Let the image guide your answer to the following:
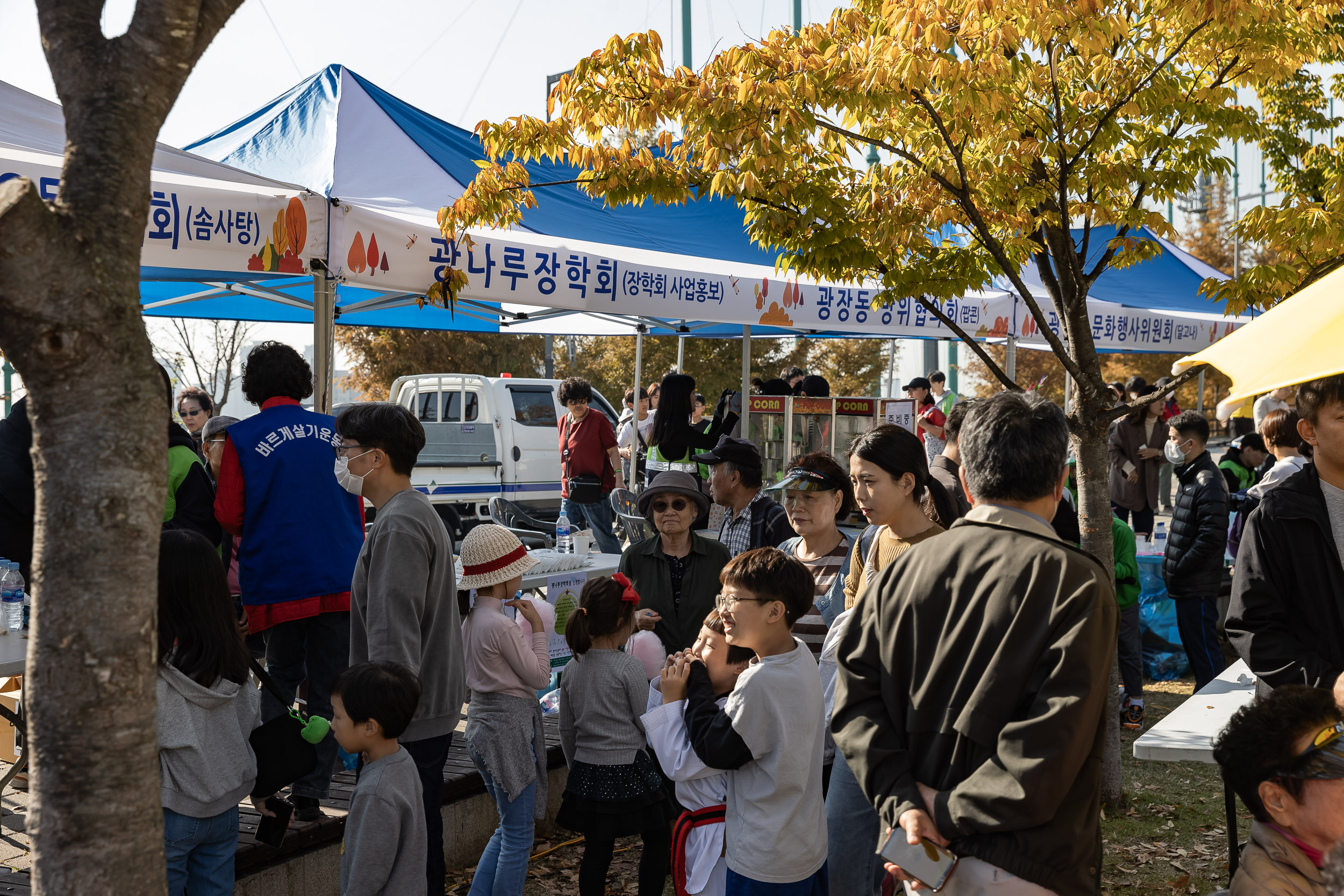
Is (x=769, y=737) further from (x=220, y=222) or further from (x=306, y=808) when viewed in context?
(x=220, y=222)

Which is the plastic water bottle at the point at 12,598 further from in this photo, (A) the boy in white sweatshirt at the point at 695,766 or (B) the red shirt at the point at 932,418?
(B) the red shirt at the point at 932,418

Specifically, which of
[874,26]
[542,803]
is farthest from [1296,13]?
[542,803]

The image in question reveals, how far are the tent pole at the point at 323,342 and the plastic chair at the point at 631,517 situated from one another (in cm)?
298

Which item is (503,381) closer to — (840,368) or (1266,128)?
(1266,128)

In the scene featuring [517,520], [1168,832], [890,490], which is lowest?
[1168,832]

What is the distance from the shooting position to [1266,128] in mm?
5809

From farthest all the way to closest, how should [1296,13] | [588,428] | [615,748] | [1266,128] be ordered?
1. [588,428]
2. [1266,128]
3. [1296,13]
4. [615,748]

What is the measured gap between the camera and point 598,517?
1118 centimetres

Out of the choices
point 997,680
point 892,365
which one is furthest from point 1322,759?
point 892,365

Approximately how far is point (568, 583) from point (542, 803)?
7.27 feet

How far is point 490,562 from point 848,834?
1570mm

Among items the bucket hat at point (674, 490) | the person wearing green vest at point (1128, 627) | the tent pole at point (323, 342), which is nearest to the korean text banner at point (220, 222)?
the tent pole at point (323, 342)

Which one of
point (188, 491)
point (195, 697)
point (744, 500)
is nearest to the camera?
point (195, 697)

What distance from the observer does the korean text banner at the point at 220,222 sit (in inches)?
161
